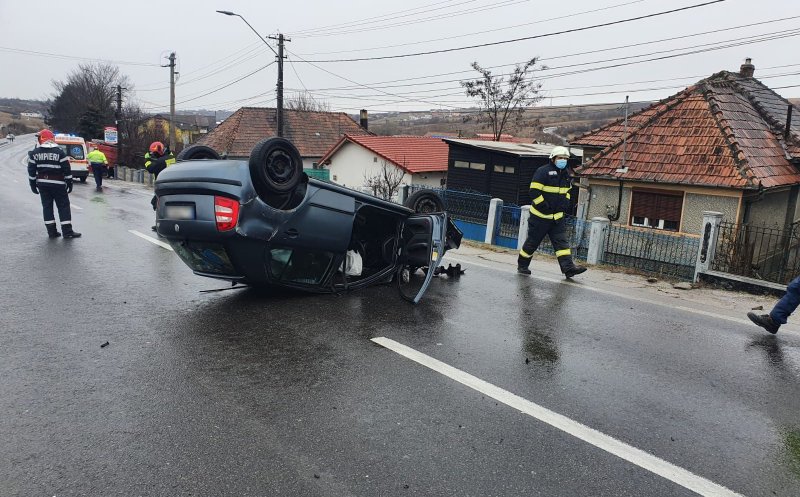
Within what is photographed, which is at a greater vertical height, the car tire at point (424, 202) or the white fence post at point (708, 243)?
the car tire at point (424, 202)

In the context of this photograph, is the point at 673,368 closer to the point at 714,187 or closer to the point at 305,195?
the point at 305,195

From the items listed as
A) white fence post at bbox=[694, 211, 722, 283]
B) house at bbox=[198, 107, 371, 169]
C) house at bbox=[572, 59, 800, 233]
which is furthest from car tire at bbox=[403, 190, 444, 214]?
house at bbox=[198, 107, 371, 169]

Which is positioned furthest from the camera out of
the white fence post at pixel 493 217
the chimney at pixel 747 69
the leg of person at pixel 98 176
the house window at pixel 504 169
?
the house window at pixel 504 169

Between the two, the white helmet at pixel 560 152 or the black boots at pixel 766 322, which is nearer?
the black boots at pixel 766 322

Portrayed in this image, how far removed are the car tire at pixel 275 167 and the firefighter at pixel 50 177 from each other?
20.1ft

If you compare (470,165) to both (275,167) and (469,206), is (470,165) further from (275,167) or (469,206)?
(275,167)

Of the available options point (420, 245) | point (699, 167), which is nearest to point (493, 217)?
point (699, 167)

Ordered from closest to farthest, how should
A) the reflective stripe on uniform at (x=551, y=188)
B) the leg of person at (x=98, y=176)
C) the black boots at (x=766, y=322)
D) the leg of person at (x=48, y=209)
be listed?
the black boots at (x=766, y=322)
the reflective stripe on uniform at (x=551, y=188)
the leg of person at (x=48, y=209)
the leg of person at (x=98, y=176)

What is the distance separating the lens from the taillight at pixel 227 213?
5.49 meters

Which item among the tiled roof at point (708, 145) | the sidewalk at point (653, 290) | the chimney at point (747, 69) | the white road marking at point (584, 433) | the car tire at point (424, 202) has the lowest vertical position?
the white road marking at point (584, 433)

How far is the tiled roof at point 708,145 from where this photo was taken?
13914 millimetres

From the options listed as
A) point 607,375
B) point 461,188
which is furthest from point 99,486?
point 461,188

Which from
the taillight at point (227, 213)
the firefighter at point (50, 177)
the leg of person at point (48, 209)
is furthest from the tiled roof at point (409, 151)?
the taillight at point (227, 213)

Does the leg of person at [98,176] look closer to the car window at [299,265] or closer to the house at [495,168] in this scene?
the house at [495,168]
